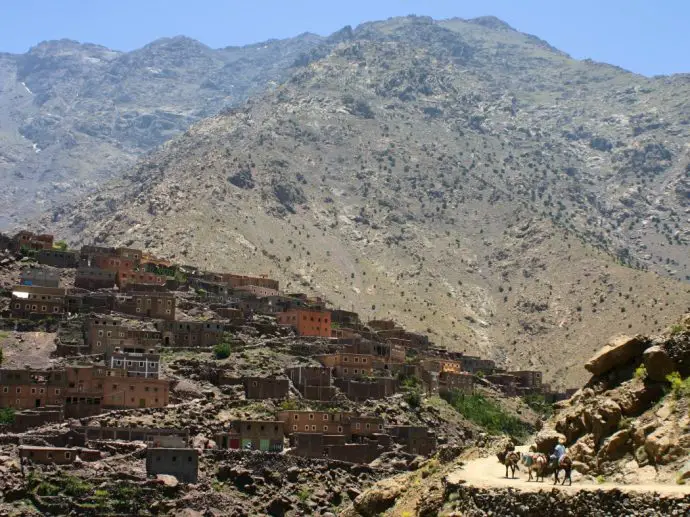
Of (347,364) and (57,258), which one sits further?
(57,258)

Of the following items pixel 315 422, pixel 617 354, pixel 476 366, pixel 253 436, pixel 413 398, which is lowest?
pixel 253 436

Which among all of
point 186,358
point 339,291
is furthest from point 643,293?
point 186,358

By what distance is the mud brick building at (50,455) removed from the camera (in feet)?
215

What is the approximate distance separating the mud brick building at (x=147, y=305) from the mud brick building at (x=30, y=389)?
19231mm

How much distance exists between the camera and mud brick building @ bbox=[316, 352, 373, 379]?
308 feet

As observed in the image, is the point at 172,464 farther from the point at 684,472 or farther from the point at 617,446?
the point at 684,472

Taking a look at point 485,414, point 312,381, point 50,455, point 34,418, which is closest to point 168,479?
point 50,455

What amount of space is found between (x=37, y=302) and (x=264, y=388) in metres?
20.4

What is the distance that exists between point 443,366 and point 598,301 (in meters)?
66.8

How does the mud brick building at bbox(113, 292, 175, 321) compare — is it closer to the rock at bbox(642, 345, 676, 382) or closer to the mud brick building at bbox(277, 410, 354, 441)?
the mud brick building at bbox(277, 410, 354, 441)

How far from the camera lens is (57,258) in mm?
110562

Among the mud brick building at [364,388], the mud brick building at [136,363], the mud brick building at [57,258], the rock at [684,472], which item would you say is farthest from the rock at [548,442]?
the mud brick building at [57,258]

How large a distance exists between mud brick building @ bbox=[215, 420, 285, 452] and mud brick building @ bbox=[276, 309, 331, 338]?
28574mm

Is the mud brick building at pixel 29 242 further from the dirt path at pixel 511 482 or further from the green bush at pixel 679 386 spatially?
the green bush at pixel 679 386
